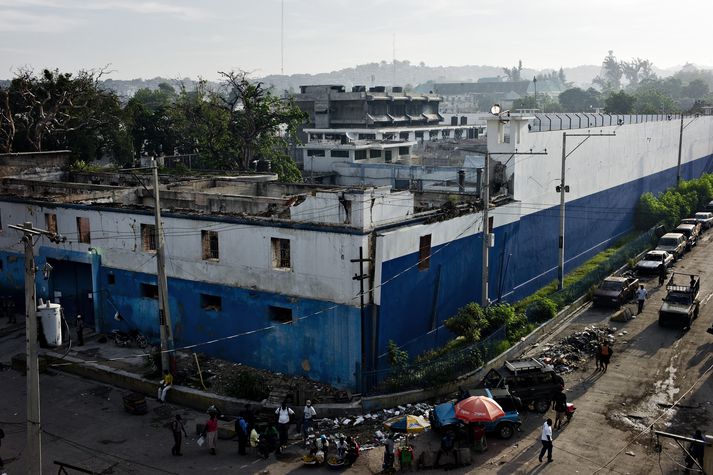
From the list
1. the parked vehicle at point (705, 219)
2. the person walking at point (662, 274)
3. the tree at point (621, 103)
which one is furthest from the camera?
the tree at point (621, 103)

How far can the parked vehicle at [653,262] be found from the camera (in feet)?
131

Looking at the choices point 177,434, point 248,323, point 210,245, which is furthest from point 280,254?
point 177,434

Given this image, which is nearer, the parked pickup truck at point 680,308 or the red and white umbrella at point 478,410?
the red and white umbrella at point 478,410

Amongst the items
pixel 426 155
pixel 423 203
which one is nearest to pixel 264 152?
pixel 426 155

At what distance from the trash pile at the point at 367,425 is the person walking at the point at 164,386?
19.3 feet

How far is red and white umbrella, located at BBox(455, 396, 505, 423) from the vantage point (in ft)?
66.4

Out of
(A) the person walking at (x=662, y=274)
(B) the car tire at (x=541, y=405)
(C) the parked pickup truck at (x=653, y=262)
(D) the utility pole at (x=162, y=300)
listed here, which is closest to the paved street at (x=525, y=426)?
(B) the car tire at (x=541, y=405)

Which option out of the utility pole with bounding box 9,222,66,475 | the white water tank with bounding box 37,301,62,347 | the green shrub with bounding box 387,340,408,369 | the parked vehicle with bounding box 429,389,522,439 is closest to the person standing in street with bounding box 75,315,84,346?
the green shrub with bounding box 387,340,408,369

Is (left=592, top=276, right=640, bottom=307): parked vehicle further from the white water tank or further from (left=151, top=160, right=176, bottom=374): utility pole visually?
the white water tank

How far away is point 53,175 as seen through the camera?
44.5 metres

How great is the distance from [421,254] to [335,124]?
83.8 metres

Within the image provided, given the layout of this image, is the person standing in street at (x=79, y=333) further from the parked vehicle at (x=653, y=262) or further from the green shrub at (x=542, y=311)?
the parked vehicle at (x=653, y=262)

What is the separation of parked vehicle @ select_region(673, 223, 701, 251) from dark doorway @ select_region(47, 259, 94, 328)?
3645 centimetres

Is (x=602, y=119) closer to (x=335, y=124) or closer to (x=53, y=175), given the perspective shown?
(x=53, y=175)
